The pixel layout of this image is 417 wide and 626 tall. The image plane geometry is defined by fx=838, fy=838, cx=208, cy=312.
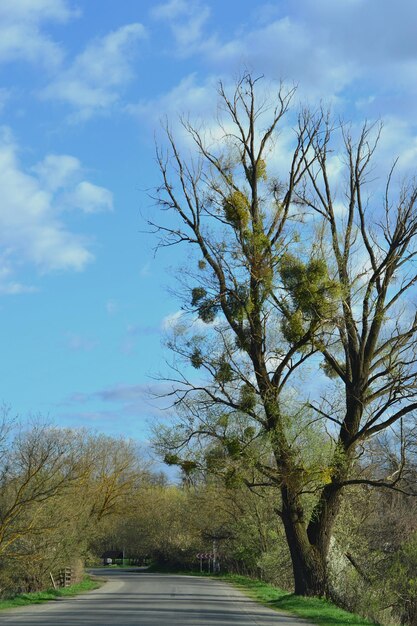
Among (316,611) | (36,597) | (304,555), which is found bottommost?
(316,611)

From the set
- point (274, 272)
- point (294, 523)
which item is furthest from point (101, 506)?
point (274, 272)

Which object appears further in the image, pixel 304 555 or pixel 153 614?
pixel 304 555

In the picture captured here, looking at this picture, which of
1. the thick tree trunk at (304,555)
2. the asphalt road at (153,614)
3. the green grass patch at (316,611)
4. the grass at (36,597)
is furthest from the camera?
the grass at (36,597)

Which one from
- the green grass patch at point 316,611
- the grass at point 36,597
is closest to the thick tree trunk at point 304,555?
the green grass patch at point 316,611

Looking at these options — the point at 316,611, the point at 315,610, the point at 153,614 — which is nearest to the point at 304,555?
the point at 315,610

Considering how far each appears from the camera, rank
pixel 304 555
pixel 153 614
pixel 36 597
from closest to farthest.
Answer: pixel 153 614 < pixel 304 555 < pixel 36 597

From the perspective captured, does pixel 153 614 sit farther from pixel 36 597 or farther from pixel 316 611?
pixel 36 597

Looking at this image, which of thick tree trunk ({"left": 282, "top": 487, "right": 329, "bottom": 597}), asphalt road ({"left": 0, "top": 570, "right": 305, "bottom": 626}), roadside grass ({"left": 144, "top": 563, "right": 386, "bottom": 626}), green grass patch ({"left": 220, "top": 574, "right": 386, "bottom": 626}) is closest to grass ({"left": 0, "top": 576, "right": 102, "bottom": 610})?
asphalt road ({"left": 0, "top": 570, "right": 305, "bottom": 626})

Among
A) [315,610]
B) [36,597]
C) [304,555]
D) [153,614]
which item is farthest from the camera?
[36,597]

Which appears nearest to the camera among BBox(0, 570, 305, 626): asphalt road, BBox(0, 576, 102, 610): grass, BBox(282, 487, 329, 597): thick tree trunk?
BBox(0, 570, 305, 626): asphalt road

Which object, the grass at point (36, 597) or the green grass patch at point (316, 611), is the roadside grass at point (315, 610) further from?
the grass at point (36, 597)

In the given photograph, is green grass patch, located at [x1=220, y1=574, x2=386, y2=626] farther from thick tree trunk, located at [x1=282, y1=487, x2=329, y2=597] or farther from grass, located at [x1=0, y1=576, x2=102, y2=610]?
grass, located at [x1=0, y1=576, x2=102, y2=610]

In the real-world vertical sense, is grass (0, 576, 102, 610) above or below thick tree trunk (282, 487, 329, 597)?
below

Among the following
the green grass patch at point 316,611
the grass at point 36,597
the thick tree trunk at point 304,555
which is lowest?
the green grass patch at point 316,611
